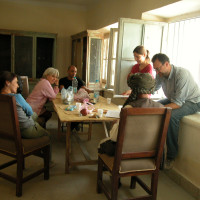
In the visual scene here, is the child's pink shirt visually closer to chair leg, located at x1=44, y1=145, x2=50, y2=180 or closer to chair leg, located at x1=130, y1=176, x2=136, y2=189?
chair leg, located at x1=44, y1=145, x2=50, y2=180

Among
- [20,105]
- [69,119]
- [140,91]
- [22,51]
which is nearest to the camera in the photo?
[140,91]

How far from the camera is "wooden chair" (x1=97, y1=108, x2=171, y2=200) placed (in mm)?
1708

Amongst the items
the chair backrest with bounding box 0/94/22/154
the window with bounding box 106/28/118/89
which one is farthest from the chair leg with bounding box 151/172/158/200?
the window with bounding box 106/28/118/89

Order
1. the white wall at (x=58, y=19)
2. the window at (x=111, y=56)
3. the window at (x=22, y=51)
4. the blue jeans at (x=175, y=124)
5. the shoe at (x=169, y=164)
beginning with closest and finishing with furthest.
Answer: the blue jeans at (x=175, y=124) → the shoe at (x=169, y=164) → the window at (x=111, y=56) → the window at (x=22, y=51) → the white wall at (x=58, y=19)

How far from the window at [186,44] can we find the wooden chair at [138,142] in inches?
60.5

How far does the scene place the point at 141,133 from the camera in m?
1.78

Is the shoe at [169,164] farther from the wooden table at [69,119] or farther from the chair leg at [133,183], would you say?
the wooden table at [69,119]

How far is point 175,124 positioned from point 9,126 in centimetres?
170

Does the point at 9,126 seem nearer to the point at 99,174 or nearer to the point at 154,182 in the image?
the point at 99,174

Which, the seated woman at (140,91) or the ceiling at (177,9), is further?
the ceiling at (177,9)

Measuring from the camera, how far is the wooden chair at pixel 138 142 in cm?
171

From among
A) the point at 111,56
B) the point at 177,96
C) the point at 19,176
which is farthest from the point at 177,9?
the point at 19,176

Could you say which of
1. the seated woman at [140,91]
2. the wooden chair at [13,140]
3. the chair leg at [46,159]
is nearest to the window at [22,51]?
the chair leg at [46,159]

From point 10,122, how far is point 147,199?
1.37m
